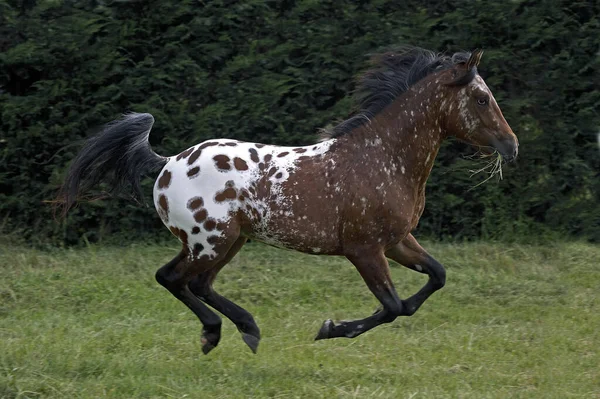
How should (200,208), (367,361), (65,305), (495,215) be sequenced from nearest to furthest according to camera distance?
(200,208)
(367,361)
(65,305)
(495,215)

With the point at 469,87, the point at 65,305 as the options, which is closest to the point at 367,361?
the point at 469,87

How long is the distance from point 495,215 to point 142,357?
192 inches

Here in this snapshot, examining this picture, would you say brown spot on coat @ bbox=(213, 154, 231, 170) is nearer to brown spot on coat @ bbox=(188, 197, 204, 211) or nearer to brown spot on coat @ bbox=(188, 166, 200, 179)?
brown spot on coat @ bbox=(188, 166, 200, 179)

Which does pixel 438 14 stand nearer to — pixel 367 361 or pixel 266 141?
pixel 266 141

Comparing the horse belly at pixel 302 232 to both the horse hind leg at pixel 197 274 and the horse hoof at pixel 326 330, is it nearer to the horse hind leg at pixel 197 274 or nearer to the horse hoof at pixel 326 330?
the horse hind leg at pixel 197 274

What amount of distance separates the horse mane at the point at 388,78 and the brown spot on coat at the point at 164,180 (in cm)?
101

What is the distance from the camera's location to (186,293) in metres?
5.76

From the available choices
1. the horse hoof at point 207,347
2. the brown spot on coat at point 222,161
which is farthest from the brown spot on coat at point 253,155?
the horse hoof at point 207,347

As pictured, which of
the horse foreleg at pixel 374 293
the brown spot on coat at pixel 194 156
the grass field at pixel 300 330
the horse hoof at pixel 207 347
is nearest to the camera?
the grass field at pixel 300 330

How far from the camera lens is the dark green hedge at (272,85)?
911 centimetres

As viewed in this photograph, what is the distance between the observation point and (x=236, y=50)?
952 centimetres

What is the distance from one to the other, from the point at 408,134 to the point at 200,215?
137 centimetres

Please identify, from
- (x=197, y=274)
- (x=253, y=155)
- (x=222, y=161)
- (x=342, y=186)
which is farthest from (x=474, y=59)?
(x=197, y=274)

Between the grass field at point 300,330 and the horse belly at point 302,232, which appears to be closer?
the grass field at point 300,330
